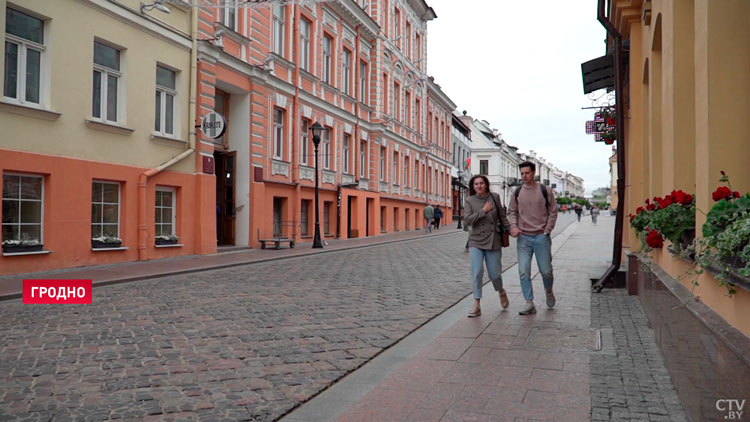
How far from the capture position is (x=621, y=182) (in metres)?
9.88

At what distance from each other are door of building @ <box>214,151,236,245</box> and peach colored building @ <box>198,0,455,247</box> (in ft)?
0.12

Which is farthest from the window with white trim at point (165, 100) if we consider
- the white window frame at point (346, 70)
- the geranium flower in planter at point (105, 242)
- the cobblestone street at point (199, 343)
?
the white window frame at point (346, 70)

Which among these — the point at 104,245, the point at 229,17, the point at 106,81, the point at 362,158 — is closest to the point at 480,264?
the point at 104,245

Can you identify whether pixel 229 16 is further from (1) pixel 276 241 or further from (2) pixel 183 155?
(1) pixel 276 241

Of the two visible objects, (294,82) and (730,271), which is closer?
(730,271)

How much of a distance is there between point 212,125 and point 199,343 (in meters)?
10.8

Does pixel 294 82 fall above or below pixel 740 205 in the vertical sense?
above

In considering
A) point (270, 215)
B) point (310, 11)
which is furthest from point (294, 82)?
point (270, 215)

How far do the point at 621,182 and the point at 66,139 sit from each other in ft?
34.8

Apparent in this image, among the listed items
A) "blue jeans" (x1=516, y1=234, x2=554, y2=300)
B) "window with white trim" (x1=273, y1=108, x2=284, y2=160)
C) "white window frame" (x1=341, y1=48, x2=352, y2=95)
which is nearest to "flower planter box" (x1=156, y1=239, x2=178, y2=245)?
"window with white trim" (x1=273, y1=108, x2=284, y2=160)

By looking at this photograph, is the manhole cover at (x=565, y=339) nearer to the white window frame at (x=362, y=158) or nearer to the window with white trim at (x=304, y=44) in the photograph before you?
the window with white trim at (x=304, y=44)

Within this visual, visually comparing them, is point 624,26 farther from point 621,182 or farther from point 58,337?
point 58,337

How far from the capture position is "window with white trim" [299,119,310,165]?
2297 cm

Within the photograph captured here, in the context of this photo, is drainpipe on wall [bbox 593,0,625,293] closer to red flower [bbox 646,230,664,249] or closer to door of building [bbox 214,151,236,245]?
red flower [bbox 646,230,664,249]
